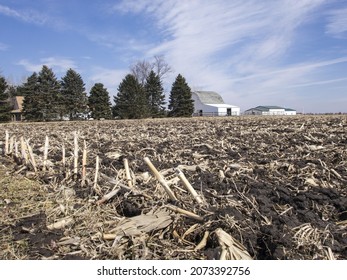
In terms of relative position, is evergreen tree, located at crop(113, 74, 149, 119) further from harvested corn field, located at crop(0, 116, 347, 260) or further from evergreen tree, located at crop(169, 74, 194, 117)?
harvested corn field, located at crop(0, 116, 347, 260)

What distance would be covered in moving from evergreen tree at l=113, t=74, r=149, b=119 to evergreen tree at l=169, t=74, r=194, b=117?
7.58 m

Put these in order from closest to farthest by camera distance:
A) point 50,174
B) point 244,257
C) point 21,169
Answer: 1. point 244,257
2. point 50,174
3. point 21,169

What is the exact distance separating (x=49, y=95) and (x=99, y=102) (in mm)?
8191

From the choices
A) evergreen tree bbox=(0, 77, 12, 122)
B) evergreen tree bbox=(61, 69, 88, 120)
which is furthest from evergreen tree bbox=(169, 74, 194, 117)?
evergreen tree bbox=(0, 77, 12, 122)

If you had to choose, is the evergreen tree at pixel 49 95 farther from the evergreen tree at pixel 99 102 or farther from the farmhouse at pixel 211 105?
the farmhouse at pixel 211 105

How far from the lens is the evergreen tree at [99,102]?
56562 millimetres

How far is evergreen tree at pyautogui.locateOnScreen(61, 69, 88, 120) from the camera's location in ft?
183

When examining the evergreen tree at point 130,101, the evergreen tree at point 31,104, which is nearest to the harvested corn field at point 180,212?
the evergreen tree at point 31,104

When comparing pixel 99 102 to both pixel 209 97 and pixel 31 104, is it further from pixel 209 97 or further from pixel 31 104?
pixel 209 97

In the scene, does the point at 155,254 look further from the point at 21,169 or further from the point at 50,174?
the point at 21,169

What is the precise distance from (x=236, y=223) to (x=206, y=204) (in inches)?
21.2

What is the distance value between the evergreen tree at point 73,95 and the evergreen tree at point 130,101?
19.0 ft

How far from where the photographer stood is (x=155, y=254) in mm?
3191

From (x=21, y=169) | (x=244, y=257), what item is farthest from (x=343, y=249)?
(x=21, y=169)
